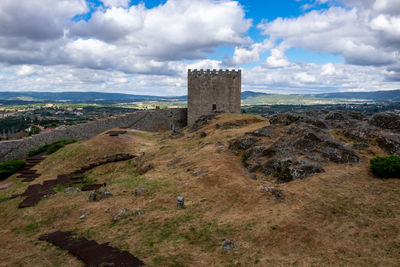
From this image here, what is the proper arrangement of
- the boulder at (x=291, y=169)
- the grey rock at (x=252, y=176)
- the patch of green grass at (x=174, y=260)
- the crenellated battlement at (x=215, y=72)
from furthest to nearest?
the crenellated battlement at (x=215, y=72), the grey rock at (x=252, y=176), the boulder at (x=291, y=169), the patch of green grass at (x=174, y=260)

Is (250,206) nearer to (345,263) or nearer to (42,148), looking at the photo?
(345,263)

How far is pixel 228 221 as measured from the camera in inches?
493

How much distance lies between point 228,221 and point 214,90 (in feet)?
119

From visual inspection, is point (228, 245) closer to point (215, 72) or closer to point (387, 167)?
point (387, 167)

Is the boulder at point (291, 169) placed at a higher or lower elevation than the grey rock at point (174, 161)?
higher

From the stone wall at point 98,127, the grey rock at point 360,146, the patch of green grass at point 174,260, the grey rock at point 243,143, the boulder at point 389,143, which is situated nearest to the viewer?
the patch of green grass at point 174,260

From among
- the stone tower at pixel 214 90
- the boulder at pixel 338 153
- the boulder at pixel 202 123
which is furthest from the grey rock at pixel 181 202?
the stone tower at pixel 214 90

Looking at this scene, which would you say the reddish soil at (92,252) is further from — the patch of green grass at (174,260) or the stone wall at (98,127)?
the stone wall at (98,127)

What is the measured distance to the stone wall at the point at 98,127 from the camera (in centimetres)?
3575

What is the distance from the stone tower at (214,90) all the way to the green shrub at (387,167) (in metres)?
31.7

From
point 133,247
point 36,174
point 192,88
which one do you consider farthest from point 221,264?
point 192,88

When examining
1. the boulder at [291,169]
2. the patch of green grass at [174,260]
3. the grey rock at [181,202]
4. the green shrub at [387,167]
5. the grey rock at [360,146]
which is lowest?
the patch of green grass at [174,260]

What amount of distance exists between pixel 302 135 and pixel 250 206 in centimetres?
885

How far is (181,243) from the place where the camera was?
36.8 ft
